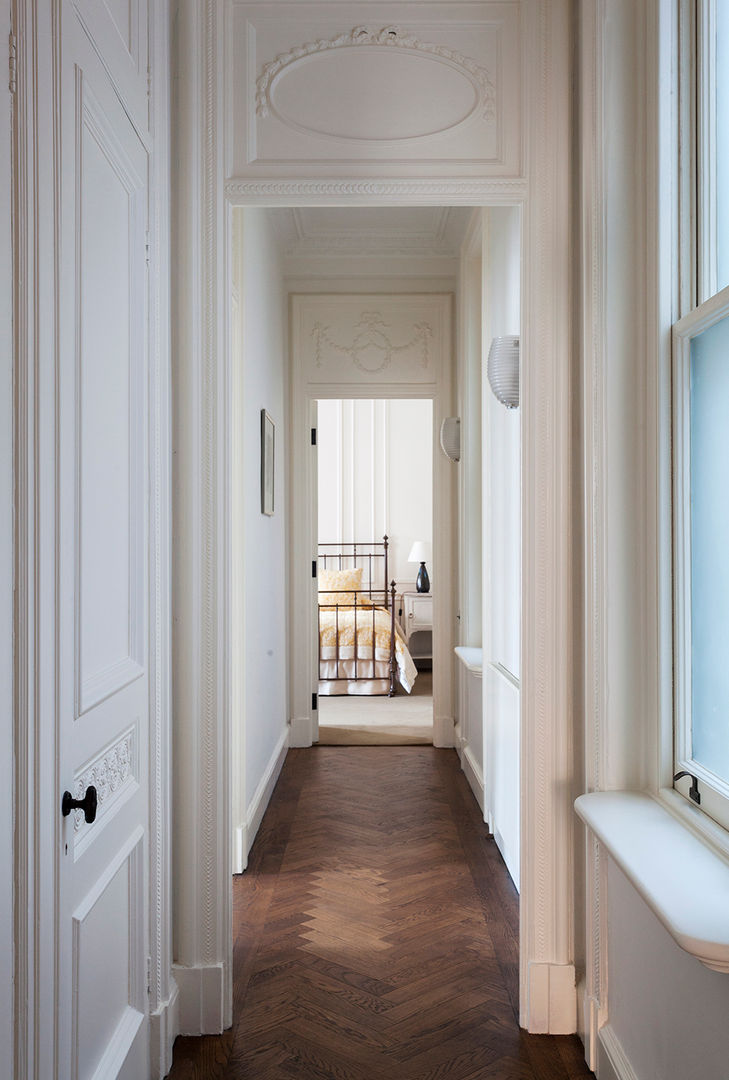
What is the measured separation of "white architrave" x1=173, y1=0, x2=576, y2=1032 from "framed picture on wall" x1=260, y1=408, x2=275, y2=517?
5.45 ft

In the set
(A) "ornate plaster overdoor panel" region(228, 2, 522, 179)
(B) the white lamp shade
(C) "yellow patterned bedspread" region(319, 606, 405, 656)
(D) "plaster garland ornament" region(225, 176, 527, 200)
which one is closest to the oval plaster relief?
(A) "ornate plaster overdoor panel" region(228, 2, 522, 179)

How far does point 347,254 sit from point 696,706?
13.1 ft

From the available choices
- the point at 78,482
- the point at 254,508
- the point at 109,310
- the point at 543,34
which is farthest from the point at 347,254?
the point at 78,482

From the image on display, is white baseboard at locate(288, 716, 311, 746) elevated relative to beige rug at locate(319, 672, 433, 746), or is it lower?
elevated

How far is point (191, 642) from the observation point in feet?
6.92

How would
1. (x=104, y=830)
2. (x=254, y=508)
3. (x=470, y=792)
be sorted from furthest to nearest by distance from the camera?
(x=470, y=792)
(x=254, y=508)
(x=104, y=830)

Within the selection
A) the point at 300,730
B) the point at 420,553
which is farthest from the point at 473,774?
the point at 420,553

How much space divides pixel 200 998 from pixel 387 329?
12.9 ft

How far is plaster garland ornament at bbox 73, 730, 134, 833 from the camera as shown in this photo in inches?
54.8

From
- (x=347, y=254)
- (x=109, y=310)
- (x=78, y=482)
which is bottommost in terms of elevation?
(x=78, y=482)

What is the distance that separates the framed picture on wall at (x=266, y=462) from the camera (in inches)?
149

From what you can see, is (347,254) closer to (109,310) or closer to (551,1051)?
(109,310)

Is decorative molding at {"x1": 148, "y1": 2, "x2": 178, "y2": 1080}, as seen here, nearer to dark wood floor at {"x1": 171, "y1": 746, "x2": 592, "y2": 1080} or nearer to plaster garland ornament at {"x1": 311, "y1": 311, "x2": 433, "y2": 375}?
dark wood floor at {"x1": 171, "y1": 746, "x2": 592, "y2": 1080}

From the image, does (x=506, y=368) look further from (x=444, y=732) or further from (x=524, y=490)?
(x=444, y=732)
